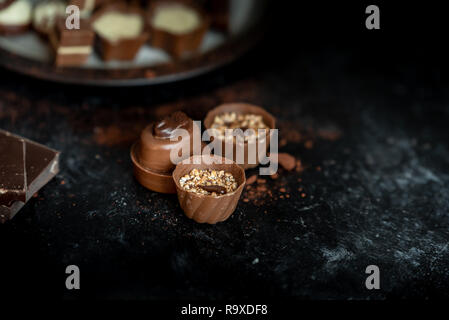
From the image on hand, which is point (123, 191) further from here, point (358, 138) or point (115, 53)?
point (358, 138)

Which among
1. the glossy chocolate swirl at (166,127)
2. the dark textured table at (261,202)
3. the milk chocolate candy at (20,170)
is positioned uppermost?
the glossy chocolate swirl at (166,127)

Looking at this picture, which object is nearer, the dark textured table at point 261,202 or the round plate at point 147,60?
the dark textured table at point 261,202

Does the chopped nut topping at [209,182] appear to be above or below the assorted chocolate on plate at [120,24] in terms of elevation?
below

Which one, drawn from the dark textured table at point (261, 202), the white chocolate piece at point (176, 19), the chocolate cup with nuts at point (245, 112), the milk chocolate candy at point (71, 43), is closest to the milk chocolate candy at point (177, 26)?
the white chocolate piece at point (176, 19)

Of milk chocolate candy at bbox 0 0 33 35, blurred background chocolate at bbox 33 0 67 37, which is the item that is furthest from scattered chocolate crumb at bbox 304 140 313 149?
milk chocolate candy at bbox 0 0 33 35

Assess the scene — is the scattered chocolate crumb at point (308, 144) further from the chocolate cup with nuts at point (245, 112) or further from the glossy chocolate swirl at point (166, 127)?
the glossy chocolate swirl at point (166, 127)

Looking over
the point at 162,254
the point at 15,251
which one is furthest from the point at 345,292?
the point at 15,251

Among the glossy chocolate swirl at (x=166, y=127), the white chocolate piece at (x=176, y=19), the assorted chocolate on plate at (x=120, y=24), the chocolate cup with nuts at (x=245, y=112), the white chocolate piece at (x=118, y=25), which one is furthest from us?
the white chocolate piece at (x=176, y=19)
